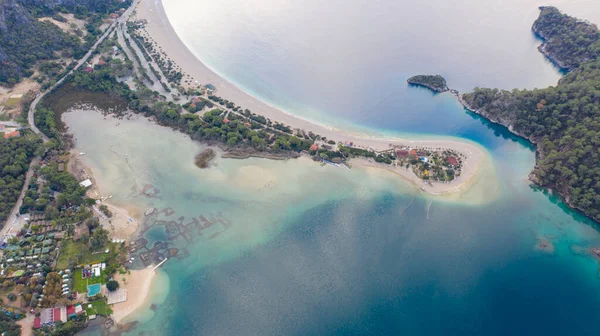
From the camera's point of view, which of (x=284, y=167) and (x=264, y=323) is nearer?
(x=264, y=323)

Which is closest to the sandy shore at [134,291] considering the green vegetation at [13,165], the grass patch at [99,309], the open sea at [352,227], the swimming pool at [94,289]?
the grass patch at [99,309]

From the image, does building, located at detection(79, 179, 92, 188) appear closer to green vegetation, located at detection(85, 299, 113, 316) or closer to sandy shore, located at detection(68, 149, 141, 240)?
sandy shore, located at detection(68, 149, 141, 240)

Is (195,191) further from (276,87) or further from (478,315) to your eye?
(478,315)

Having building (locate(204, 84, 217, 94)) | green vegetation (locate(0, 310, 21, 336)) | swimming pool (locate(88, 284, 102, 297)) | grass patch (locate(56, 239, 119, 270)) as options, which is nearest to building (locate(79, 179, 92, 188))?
grass patch (locate(56, 239, 119, 270))

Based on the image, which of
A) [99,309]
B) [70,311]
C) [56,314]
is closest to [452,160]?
[99,309]

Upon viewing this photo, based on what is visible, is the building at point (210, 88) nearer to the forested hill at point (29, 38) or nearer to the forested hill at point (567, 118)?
the forested hill at point (29, 38)

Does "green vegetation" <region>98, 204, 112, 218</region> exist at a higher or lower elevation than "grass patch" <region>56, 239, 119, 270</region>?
higher

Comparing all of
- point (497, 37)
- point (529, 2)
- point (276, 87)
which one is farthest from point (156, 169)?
point (529, 2)

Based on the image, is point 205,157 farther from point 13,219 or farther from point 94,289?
point 13,219
